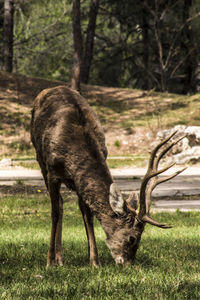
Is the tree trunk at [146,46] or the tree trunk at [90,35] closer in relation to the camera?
the tree trunk at [90,35]

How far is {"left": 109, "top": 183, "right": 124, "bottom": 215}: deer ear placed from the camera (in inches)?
194

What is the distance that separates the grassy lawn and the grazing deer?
29 cm

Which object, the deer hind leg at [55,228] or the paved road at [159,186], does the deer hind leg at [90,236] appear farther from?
the paved road at [159,186]

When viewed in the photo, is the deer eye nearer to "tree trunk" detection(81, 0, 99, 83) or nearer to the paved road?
the paved road

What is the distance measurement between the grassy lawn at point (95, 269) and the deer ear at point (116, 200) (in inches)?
22.8

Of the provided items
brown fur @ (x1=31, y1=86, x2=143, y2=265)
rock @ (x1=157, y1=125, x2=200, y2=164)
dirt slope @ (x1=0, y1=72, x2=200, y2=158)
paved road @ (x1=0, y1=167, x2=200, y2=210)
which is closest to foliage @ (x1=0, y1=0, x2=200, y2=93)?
dirt slope @ (x1=0, y1=72, x2=200, y2=158)

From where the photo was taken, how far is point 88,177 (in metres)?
5.09

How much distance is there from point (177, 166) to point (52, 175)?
11.5 metres

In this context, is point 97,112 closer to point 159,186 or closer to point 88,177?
point 159,186

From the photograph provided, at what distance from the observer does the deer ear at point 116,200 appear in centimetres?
492

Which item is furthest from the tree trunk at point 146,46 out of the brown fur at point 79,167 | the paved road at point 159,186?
the brown fur at point 79,167

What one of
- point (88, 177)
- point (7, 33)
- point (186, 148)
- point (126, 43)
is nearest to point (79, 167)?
point (88, 177)

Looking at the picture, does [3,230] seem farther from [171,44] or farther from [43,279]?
[171,44]

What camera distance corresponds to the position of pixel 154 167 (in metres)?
4.95
